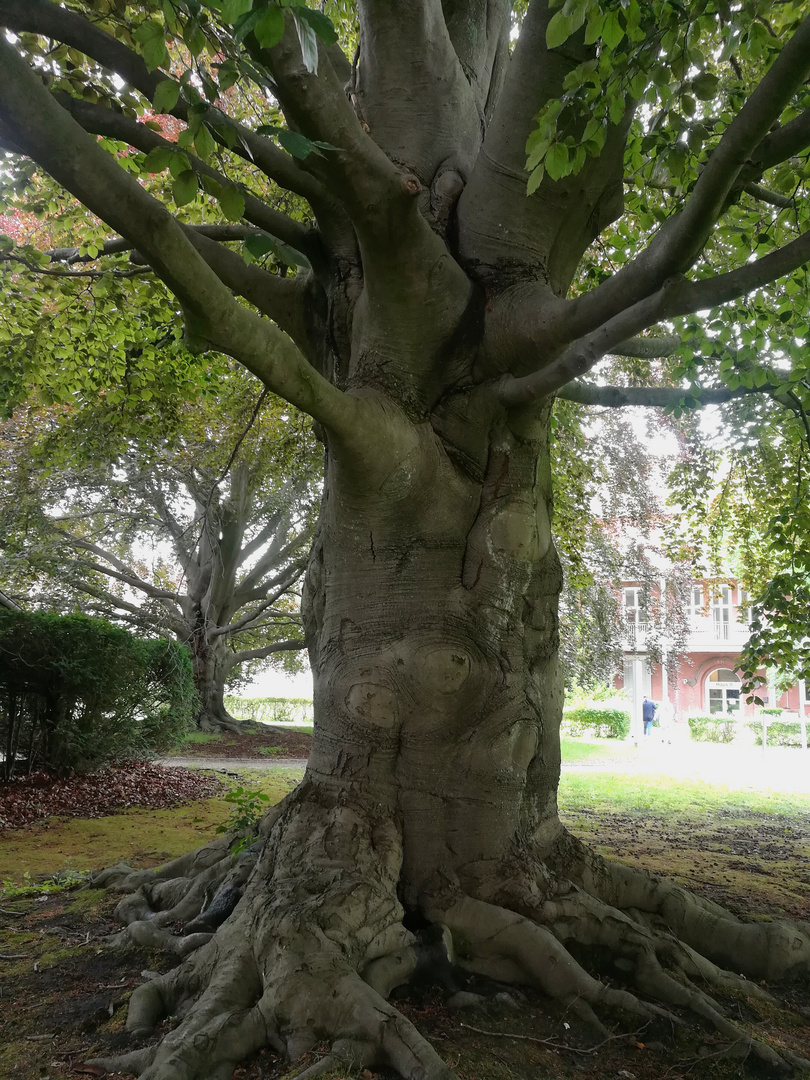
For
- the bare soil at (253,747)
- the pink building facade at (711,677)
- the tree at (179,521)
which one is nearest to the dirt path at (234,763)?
the bare soil at (253,747)

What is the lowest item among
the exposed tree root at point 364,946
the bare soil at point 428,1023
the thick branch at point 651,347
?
the bare soil at point 428,1023

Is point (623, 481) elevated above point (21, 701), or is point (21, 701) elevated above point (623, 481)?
point (623, 481)

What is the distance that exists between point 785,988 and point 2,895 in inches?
176

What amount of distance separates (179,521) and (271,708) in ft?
57.8

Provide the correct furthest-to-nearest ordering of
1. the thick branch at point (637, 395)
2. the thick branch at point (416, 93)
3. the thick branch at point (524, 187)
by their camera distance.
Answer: the thick branch at point (637, 395) < the thick branch at point (416, 93) < the thick branch at point (524, 187)

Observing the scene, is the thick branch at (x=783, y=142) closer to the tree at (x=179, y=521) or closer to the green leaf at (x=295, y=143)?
the green leaf at (x=295, y=143)

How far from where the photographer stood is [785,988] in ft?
11.7

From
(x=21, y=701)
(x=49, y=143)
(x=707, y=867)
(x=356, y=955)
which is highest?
(x=49, y=143)

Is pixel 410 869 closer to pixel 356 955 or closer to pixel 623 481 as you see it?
pixel 356 955

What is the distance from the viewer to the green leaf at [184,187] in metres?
2.05

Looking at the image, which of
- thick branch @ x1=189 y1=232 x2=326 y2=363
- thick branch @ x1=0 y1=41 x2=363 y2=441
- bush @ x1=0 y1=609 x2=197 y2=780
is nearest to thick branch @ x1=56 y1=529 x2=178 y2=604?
bush @ x1=0 y1=609 x2=197 y2=780

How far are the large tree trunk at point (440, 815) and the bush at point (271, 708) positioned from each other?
27602 mm

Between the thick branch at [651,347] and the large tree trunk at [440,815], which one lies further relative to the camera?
the thick branch at [651,347]

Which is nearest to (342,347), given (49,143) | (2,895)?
(49,143)
